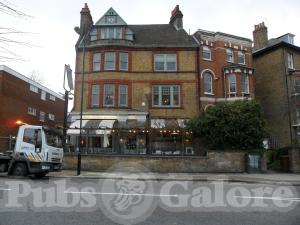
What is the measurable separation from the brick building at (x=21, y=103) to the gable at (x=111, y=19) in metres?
10.1

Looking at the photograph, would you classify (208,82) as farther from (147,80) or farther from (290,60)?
(290,60)

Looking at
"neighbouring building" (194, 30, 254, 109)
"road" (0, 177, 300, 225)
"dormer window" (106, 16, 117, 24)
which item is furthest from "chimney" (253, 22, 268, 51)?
"road" (0, 177, 300, 225)

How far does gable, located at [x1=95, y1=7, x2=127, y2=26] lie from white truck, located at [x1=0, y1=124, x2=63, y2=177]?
53.0 feet

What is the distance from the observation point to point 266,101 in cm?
3459

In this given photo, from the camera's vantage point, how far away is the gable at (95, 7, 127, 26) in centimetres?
2945

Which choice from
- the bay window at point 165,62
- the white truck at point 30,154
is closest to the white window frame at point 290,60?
the bay window at point 165,62

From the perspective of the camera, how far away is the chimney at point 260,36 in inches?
1433

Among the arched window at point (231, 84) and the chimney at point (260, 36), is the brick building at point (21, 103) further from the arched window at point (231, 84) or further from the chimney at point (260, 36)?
the chimney at point (260, 36)

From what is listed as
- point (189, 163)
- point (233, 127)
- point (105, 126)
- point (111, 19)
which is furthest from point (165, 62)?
point (189, 163)

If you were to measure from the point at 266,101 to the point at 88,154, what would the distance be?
21528 mm

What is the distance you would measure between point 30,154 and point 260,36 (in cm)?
3034

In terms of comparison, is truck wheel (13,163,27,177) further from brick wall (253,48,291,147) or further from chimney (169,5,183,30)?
brick wall (253,48,291,147)

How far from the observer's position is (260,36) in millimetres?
36656

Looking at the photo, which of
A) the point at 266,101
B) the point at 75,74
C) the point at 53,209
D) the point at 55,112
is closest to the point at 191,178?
the point at 53,209
